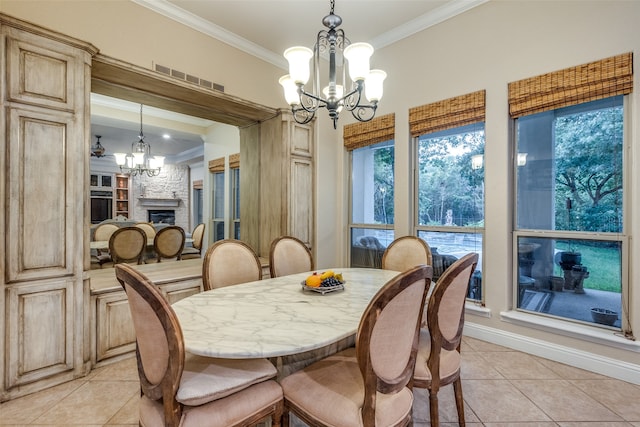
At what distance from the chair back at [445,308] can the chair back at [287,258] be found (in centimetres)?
142

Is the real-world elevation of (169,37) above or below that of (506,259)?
above

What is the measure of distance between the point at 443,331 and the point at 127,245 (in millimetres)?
3212

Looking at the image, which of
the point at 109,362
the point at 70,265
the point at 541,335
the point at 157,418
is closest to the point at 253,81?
the point at 70,265

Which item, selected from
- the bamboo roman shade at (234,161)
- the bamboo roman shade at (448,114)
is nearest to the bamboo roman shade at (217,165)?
the bamboo roman shade at (234,161)

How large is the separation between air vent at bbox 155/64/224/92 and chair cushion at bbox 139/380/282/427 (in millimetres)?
2665

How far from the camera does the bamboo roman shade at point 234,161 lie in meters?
4.50

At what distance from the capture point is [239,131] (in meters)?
4.36

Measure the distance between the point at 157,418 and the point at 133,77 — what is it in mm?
A: 2709

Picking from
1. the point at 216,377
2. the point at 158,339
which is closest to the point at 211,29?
the point at 158,339

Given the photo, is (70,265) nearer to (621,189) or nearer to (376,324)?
(376,324)

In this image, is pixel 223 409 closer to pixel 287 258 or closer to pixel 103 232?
pixel 287 258

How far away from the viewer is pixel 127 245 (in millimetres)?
3318

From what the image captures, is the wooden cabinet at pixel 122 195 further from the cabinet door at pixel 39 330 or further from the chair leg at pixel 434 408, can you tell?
the chair leg at pixel 434 408

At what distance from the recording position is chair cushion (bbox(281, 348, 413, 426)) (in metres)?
1.19
